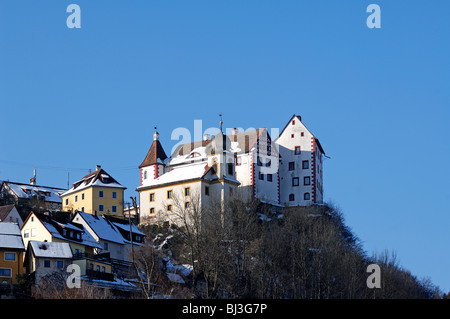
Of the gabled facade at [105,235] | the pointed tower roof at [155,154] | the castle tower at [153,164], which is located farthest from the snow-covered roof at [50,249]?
the pointed tower roof at [155,154]

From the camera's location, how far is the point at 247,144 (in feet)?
412

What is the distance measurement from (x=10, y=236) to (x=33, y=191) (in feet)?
143

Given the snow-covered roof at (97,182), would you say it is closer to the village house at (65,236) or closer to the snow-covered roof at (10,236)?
the village house at (65,236)

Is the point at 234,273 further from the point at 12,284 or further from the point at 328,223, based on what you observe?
the point at 328,223

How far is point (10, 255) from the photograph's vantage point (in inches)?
3324

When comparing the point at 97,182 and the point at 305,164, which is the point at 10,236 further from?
the point at 305,164

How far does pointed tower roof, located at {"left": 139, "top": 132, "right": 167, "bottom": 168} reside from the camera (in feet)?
424

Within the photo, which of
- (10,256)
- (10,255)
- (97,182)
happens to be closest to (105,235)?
(10,255)

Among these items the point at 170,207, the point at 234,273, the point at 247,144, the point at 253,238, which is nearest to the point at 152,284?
the point at 234,273

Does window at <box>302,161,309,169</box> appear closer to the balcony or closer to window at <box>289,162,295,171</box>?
window at <box>289,162,295,171</box>
